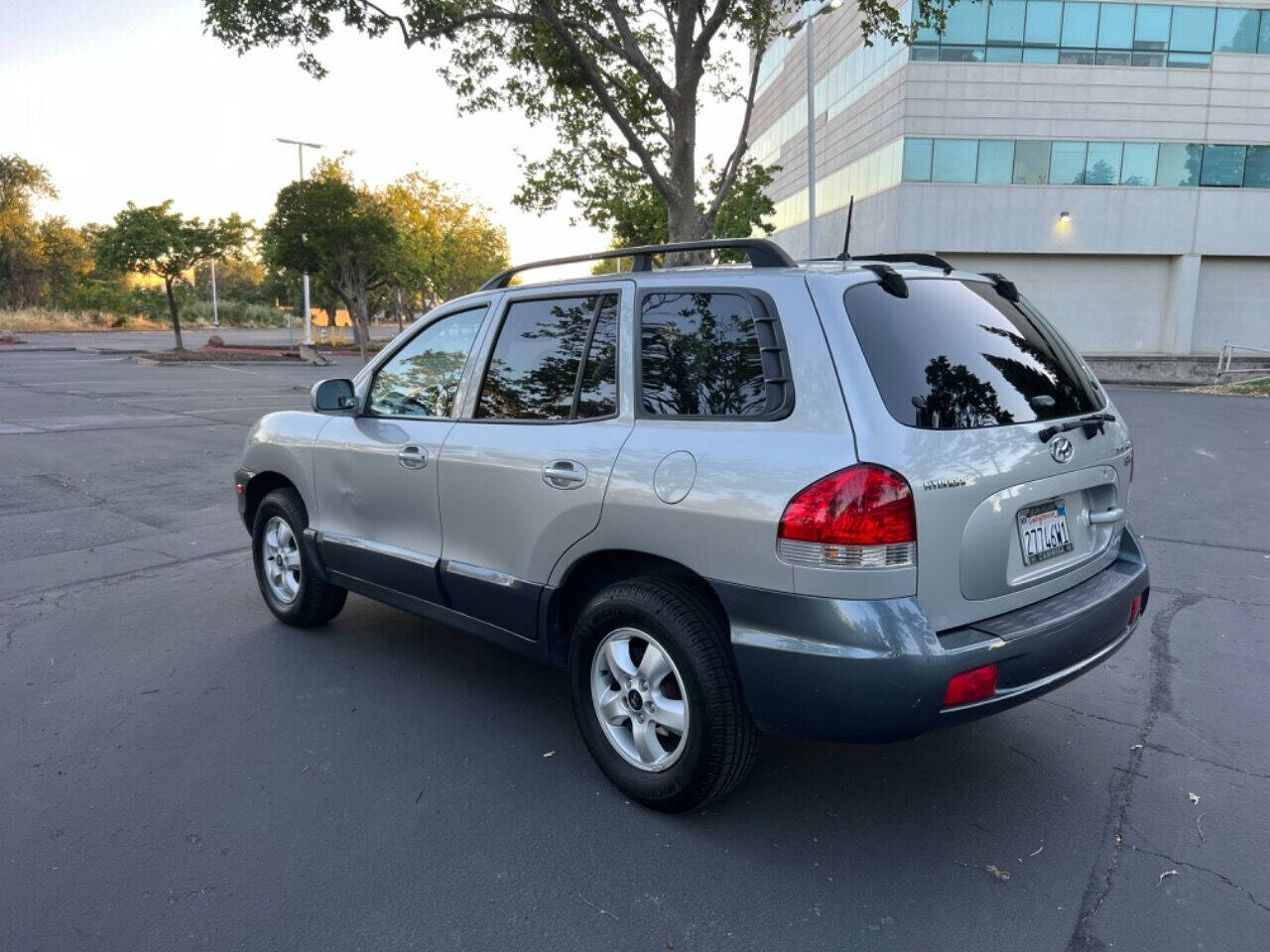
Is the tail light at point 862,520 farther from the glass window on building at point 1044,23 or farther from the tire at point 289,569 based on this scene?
the glass window on building at point 1044,23

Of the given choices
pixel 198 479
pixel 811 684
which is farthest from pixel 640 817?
pixel 198 479

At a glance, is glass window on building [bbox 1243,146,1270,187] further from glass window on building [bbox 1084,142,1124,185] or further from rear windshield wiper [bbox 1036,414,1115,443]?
rear windshield wiper [bbox 1036,414,1115,443]

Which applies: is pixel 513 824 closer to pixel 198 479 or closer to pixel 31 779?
Answer: pixel 31 779

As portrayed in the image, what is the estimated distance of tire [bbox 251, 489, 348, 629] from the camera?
4902 mm

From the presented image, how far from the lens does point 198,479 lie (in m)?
9.58

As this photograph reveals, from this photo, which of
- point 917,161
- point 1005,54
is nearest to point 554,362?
point 917,161

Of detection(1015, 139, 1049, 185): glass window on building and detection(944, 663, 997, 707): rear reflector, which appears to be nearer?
detection(944, 663, 997, 707): rear reflector

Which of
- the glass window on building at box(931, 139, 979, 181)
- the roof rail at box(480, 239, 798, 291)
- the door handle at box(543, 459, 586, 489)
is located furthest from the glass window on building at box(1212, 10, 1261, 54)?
the door handle at box(543, 459, 586, 489)

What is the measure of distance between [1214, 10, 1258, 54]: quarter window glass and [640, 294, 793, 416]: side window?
41469 mm

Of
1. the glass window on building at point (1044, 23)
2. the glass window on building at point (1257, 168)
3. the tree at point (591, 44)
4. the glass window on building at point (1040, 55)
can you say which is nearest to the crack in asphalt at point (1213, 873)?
the tree at point (591, 44)

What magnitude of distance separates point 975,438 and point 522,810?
6.52ft

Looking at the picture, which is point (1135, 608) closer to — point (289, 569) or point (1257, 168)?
point (289, 569)

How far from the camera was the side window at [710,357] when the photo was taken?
2.91 metres

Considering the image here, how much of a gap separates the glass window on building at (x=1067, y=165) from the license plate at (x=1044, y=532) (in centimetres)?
3694
